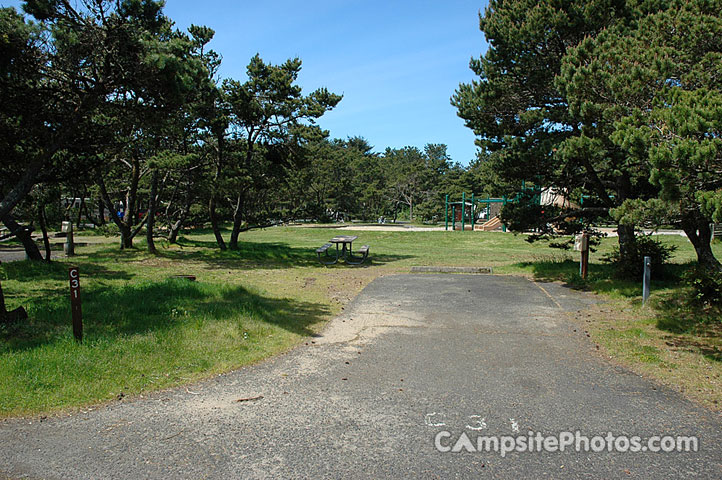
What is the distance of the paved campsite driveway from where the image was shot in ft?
10.0

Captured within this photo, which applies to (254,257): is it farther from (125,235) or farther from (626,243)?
(626,243)

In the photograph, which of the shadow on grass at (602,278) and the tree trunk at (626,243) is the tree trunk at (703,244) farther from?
the tree trunk at (626,243)

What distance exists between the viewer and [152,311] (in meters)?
6.86

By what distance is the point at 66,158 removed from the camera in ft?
31.8

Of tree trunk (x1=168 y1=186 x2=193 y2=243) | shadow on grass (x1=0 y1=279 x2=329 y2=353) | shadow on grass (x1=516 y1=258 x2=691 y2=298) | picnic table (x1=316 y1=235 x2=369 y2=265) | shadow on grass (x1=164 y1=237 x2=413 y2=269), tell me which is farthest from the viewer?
tree trunk (x1=168 y1=186 x2=193 y2=243)

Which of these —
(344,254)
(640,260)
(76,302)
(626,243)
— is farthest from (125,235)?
(640,260)

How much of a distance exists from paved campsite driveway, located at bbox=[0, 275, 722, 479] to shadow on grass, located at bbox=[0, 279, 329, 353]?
1.47m

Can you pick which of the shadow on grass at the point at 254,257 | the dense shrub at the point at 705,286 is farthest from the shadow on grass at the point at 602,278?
the shadow on grass at the point at 254,257

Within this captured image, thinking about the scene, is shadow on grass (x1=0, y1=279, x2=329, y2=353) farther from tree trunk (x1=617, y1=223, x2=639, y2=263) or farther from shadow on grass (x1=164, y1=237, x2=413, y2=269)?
tree trunk (x1=617, y1=223, x2=639, y2=263)

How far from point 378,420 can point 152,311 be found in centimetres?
433

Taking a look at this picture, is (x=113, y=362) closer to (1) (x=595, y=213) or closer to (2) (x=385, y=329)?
(2) (x=385, y=329)

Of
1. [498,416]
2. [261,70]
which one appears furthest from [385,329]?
[261,70]

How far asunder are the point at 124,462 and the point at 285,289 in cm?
734

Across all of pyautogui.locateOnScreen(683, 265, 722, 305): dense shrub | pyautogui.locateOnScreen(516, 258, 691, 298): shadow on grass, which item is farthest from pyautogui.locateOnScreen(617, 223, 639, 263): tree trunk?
pyautogui.locateOnScreen(683, 265, 722, 305): dense shrub
